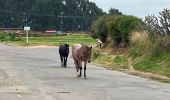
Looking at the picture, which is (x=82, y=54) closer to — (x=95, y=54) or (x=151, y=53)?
(x=151, y=53)

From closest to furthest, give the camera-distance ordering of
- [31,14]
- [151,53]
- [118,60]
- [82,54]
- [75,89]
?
[75,89] → [82,54] → [151,53] → [118,60] → [31,14]

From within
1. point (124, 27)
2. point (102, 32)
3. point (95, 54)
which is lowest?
point (95, 54)

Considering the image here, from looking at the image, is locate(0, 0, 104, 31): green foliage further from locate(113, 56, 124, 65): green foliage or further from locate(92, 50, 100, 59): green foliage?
locate(113, 56, 124, 65): green foliage

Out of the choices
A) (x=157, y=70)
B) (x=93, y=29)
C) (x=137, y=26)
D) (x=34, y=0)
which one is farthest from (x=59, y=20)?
(x=157, y=70)

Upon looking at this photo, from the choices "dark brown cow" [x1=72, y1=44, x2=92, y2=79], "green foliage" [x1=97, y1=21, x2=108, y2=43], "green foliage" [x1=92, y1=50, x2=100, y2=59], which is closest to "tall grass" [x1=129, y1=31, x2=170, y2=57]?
"green foliage" [x1=92, y1=50, x2=100, y2=59]

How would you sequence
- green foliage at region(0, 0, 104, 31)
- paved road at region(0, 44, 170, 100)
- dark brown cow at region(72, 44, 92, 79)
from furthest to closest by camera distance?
green foliage at region(0, 0, 104, 31) < dark brown cow at region(72, 44, 92, 79) < paved road at region(0, 44, 170, 100)

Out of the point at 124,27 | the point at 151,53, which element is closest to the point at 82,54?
the point at 151,53

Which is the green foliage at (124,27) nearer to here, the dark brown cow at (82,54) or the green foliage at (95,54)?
the green foliage at (95,54)

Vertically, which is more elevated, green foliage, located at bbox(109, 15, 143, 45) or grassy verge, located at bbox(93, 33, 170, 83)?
green foliage, located at bbox(109, 15, 143, 45)

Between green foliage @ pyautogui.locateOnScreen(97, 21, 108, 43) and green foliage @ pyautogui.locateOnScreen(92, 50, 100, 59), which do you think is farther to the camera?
green foliage @ pyautogui.locateOnScreen(97, 21, 108, 43)

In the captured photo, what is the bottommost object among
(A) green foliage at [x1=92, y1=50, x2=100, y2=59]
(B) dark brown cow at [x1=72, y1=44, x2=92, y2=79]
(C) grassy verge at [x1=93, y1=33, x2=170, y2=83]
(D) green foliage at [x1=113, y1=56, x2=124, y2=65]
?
(A) green foliage at [x1=92, y1=50, x2=100, y2=59]

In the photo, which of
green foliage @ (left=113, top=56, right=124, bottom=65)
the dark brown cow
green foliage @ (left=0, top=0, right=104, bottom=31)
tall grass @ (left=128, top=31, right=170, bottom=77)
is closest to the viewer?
the dark brown cow

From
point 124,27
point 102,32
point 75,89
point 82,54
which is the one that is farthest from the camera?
point 102,32

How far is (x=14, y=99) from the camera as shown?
16.8 m
